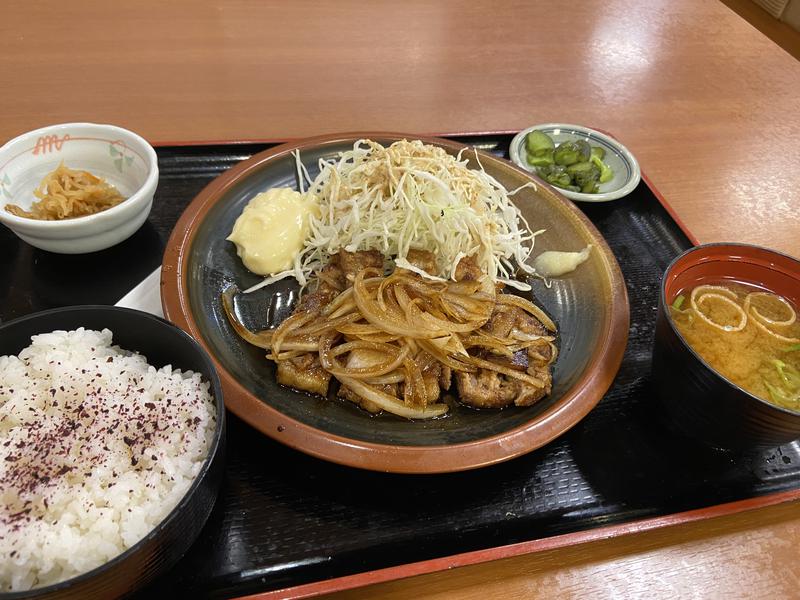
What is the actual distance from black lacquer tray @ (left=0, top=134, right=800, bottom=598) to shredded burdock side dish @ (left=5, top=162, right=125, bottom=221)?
21cm

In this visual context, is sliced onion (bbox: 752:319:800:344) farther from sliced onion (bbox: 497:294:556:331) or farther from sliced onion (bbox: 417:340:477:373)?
sliced onion (bbox: 417:340:477:373)

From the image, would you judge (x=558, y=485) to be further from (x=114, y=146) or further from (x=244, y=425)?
(x=114, y=146)

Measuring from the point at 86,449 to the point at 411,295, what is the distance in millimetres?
955

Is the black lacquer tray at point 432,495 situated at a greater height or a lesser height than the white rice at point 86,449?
lesser

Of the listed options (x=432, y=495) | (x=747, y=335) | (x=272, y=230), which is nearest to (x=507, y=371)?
(x=432, y=495)

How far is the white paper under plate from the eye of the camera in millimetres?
1709

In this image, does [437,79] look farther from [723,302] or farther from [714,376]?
[714,376]

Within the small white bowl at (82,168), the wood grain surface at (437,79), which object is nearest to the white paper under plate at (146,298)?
the small white bowl at (82,168)

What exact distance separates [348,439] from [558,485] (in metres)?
0.55

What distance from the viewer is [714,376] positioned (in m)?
1.33

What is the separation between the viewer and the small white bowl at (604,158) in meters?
2.27

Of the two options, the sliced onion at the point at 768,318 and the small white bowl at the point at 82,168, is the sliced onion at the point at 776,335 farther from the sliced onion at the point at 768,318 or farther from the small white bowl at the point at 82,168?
the small white bowl at the point at 82,168

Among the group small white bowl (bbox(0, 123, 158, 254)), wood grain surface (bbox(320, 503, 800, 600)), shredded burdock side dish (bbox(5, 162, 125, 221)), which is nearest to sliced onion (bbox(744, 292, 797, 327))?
wood grain surface (bbox(320, 503, 800, 600))

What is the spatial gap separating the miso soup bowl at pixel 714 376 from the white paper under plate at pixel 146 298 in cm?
145
